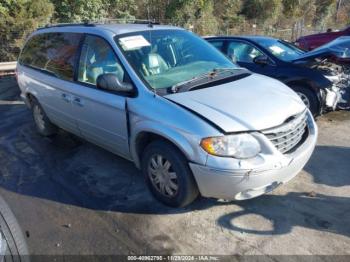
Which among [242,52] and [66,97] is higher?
[242,52]

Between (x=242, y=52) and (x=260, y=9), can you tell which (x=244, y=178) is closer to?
(x=242, y=52)

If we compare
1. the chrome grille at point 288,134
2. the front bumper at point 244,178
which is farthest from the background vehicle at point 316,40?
the front bumper at point 244,178

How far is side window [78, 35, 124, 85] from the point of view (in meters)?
4.05

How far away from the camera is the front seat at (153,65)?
3.91 m

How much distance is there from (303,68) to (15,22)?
10782 millimetres

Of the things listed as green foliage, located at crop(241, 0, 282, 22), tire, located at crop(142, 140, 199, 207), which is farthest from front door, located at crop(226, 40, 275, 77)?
green foliage, located at crop(241, 0, 282, 22)

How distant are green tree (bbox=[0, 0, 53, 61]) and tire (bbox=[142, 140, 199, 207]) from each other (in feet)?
37.4

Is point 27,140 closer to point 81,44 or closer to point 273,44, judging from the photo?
point 81,44

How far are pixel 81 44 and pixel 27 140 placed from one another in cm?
237

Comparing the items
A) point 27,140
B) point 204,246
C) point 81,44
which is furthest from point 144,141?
point 27,140

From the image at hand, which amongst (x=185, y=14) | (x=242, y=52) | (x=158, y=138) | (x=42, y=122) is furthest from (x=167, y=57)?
(x=185, y=14)

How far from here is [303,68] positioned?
6.28m

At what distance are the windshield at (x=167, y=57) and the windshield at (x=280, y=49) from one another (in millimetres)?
2489

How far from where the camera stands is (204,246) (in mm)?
3246
